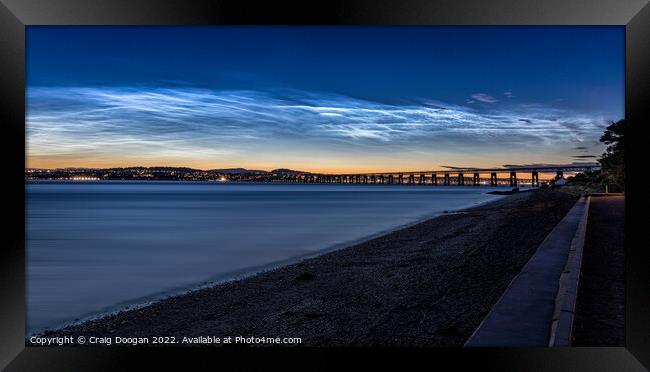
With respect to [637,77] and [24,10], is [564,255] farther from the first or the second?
[24,10]

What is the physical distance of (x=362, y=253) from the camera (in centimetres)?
1012

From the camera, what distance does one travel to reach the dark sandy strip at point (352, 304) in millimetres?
4516

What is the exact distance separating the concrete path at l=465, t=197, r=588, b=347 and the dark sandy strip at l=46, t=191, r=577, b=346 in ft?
1.02

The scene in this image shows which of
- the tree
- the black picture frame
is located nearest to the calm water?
the black picture frame

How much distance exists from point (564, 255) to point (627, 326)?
2503 millimetres

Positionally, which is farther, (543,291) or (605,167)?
(605,167)

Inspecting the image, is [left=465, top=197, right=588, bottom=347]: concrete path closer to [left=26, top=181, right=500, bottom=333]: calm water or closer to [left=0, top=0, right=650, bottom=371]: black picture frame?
[left=0, top=0, right=650, bottom=371]: black picture frame

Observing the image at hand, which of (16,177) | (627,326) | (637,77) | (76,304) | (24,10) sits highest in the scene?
(24,10)

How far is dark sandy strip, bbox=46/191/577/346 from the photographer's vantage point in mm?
4516

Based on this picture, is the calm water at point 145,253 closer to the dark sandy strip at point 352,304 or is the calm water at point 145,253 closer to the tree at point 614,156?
the dark sandy strip at point 352,304

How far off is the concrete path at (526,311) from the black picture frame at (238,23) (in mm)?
674

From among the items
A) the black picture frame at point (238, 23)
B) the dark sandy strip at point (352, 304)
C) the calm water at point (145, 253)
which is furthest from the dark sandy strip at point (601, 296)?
the calm water at point (145, 253)

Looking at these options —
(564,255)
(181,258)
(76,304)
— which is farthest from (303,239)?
(564,255)

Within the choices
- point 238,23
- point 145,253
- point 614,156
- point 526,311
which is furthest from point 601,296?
point 614,156
